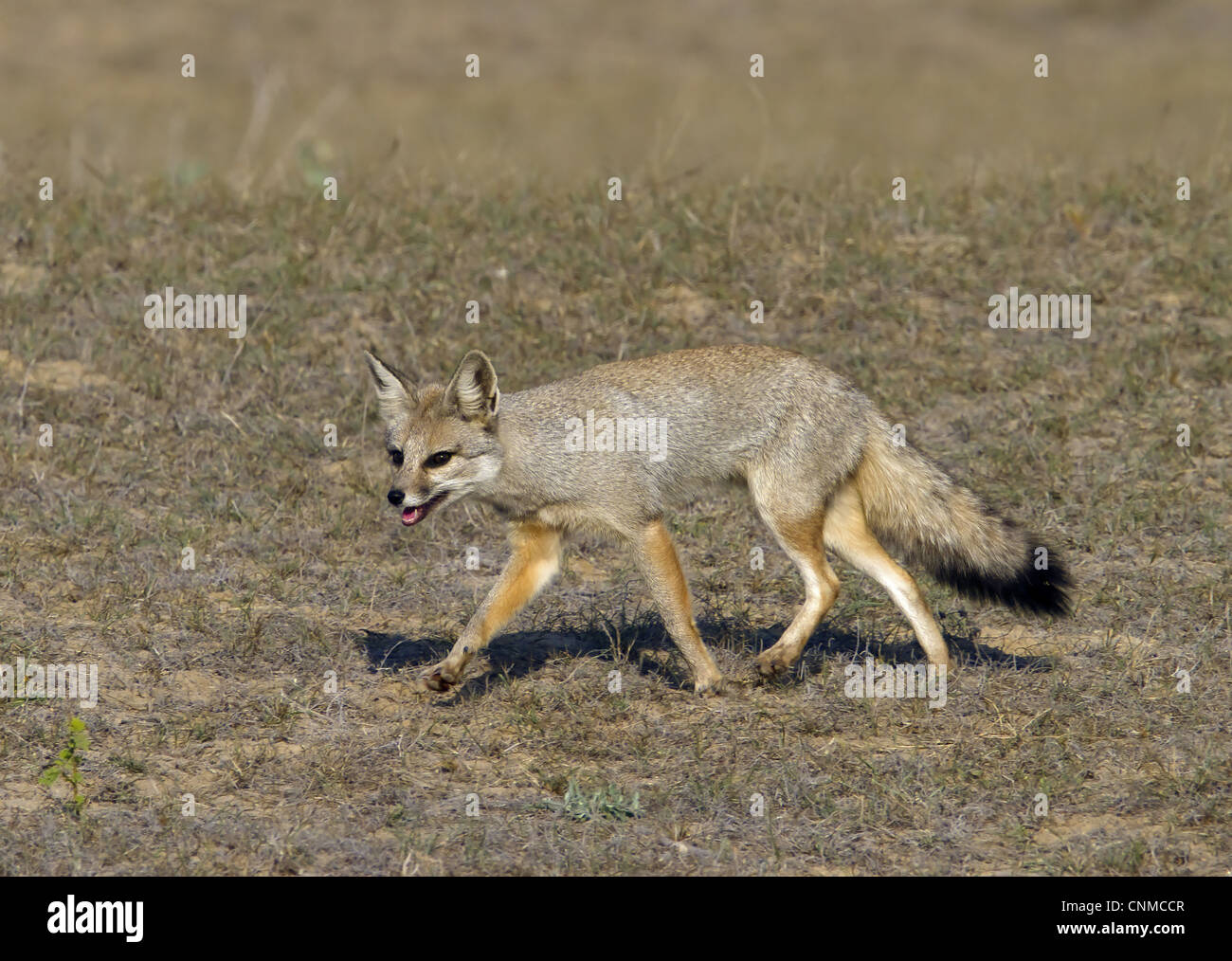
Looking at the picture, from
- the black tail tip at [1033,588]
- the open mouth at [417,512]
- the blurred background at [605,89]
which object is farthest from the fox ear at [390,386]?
the blurred background at [605,89]

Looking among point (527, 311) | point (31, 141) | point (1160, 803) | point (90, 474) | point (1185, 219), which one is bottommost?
point (1160, 803)

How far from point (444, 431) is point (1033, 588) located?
2.73m

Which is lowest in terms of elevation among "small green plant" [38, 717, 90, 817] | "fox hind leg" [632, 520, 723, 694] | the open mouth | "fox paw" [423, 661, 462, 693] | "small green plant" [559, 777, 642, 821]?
"small green plant" [559, 777, 642, 821]

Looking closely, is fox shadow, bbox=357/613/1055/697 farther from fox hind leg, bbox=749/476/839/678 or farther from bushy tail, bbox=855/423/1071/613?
bushy tail, bbox=855/423/1071/613

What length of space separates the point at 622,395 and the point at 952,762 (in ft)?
7.51

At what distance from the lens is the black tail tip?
6.72 meters

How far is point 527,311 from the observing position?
10500 mm

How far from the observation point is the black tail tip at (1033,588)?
22.1 feet

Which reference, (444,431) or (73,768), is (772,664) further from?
(73,768)

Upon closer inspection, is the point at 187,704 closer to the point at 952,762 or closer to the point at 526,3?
the point at 952,762

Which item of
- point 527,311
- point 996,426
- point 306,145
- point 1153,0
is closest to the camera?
point 996,426

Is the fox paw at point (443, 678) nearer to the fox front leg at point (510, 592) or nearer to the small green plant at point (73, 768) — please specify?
the fox front leg at point (510, 592)

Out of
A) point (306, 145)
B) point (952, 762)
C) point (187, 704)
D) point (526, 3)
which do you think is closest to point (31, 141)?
point (306, 145)

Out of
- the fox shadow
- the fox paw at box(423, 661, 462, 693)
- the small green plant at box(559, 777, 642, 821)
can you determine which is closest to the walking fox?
the fox paw at box(423, 661, 462, 693)
